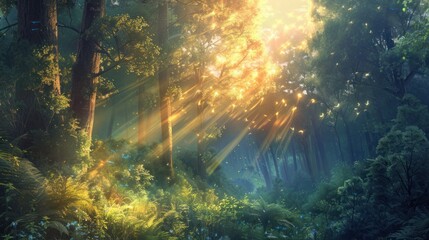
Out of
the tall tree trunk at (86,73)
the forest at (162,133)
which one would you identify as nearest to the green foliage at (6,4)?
the forest at (162,133)

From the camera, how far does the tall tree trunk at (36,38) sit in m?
8.12

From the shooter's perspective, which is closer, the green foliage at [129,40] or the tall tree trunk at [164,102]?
the green foliage at [129,40]

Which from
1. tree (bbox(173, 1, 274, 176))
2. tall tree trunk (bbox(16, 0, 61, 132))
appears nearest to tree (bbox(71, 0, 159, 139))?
tall tree trunk (bbox(16, 0, 61, 132))

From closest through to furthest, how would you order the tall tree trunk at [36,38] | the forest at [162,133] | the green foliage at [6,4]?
the forest at [162,133] < the tall tree trunk at [36,38] < the green foliage at [6,4]

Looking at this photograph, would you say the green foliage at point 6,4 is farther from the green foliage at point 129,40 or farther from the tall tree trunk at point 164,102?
the tall tree trunk at point 164,102

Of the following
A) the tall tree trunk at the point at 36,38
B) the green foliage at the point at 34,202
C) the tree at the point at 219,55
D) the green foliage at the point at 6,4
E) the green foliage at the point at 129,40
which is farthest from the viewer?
the tree at the point at 219,55

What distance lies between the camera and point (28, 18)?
27.9ft

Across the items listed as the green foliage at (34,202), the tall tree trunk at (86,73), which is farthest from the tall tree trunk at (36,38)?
the green foliage at (34,202)

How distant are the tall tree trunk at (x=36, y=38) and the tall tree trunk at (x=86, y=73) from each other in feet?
3.14

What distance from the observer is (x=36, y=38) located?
8477 mm

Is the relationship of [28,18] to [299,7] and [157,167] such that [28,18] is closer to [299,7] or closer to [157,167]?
[157,167]

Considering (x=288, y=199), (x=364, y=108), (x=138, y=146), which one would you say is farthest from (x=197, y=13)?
(x=364, y=108)

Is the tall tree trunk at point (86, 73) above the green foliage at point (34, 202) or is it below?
above

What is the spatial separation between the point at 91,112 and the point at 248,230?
17.3 feet
